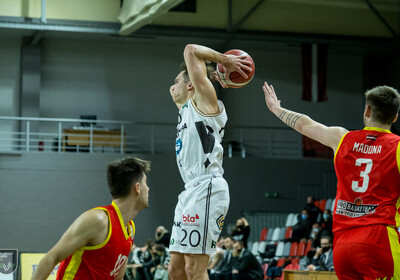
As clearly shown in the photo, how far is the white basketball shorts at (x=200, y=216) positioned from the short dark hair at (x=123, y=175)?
0.76 m

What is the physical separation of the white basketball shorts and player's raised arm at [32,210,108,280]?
0.98 m

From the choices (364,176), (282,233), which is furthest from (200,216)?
(282,233)

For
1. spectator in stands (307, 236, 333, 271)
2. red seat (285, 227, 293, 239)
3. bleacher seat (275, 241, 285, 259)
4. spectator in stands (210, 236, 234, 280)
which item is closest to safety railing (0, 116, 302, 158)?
red seat (285, 227, 293, 239)

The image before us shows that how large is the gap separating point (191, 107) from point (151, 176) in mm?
14056

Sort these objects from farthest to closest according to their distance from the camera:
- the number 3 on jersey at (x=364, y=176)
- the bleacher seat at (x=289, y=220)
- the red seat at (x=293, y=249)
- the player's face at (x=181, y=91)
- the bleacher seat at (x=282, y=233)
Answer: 1. the bleacher seat at (x=289, y=220)
2. the bleacher seat at (x=282, y=233)
3. the red seat at (x=293, y=249)
4. the player's face at (x=181, y=91)
5. the number 3 on jersey at (x=364, y=176)

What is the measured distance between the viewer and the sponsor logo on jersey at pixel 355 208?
412 centimetres

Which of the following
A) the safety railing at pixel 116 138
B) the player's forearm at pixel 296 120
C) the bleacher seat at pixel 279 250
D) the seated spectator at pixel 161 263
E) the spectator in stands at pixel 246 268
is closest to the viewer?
the player's forearm at pixel 296 120

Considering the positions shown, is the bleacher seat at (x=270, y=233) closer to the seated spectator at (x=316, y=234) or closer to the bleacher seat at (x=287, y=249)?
the bleacher seat at (x=287, y=249)

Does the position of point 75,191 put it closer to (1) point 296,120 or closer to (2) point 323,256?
(2) point 323,256

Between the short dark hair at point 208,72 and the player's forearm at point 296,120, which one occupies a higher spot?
the short dark hair at point 208,72

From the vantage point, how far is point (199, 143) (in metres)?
5.21

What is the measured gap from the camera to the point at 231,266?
13.5 metres

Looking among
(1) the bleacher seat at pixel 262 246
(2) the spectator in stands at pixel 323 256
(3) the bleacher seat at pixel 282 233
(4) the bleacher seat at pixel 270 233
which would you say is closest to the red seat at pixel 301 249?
(1) the bleacher seat at pixel 262 246

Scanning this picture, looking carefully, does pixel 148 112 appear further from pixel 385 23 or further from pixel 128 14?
pixel 385 23
